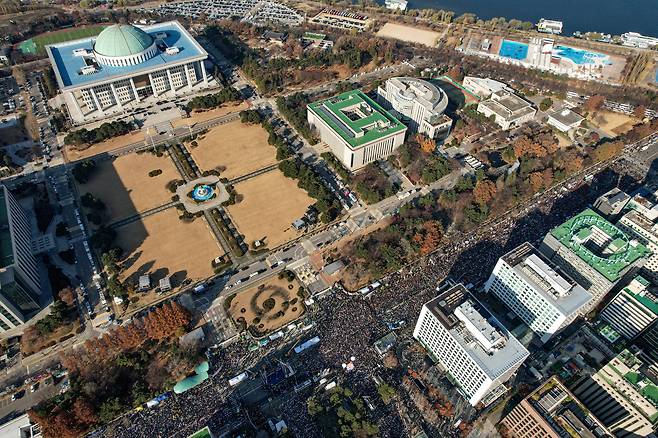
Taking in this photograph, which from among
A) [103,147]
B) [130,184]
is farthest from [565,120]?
[103,147]

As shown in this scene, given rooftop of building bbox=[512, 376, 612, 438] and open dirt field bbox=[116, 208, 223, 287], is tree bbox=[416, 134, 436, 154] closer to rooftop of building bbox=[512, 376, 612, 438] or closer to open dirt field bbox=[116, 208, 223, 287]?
open dirt field bbox=[116, 208, 223, 287]

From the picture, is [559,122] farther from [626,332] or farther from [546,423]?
[546,423]

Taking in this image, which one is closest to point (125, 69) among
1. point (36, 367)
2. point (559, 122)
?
point (36, 367)

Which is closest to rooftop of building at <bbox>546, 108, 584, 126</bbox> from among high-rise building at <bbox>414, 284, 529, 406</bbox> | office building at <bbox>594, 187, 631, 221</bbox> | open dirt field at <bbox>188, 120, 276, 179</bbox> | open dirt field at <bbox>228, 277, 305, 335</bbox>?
office building at <bbox>594, 187, 631, 221</bbox>

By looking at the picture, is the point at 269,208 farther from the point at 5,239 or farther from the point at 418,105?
the point at 5,239

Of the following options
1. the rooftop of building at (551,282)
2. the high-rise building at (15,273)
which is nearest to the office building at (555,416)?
the rooftop of building at (551,282)
